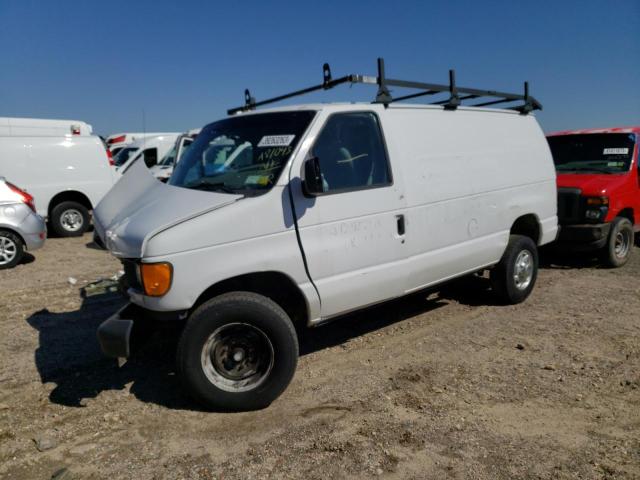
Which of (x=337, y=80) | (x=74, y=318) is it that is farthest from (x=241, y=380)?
(x=74, y=318)

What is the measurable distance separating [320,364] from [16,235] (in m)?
6.41

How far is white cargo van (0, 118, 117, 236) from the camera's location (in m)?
10.7

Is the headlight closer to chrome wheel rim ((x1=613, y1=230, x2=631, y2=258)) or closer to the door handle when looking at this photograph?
chrome wheel rim ((x1=613, y1=230, x2=631, y2=258))

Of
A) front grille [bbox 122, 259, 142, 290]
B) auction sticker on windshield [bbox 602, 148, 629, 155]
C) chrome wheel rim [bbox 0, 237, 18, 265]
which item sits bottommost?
chrome wheel rim [bbox 0, 237, 18, 265]

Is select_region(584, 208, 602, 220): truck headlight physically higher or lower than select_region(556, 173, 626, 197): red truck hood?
lower

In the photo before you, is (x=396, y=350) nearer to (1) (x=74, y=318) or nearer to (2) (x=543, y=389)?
(2) (x=543, y=389)

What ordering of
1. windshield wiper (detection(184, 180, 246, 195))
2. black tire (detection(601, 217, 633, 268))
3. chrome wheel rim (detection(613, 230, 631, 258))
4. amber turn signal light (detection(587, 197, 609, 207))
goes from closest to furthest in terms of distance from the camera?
windshield wiper (detection(184, 180, 246, 195))
amber turn signal light (detection(587, 197, 609, 207))
black tire (detection(601, 217, 633, 268))
chrome wheel rim (detection(613, 230, 631, 258))

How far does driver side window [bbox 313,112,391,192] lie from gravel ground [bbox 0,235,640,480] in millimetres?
1552

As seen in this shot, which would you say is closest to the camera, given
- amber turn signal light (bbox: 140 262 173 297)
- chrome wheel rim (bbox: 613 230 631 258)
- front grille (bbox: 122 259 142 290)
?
amber turn signal light (bbox: 140 262 173 297)

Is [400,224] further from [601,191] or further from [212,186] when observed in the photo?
[601,191]

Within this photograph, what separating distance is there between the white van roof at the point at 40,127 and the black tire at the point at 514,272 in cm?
967

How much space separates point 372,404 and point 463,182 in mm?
2341

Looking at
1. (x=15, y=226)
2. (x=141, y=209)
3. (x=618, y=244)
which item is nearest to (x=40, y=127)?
(x=15, y=226)

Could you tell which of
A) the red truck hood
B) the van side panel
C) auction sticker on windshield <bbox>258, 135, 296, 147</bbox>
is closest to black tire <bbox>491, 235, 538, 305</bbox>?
the van side panel
